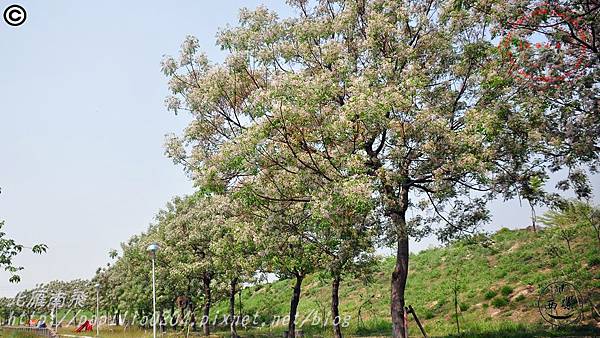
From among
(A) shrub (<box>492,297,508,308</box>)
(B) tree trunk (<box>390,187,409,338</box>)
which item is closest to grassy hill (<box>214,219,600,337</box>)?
(A) shrub (<box>492,297,508,308</box>)

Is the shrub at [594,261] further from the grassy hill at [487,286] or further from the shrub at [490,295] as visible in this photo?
the shrub at [490,295]

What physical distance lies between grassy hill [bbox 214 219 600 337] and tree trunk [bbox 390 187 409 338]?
2.12 meters

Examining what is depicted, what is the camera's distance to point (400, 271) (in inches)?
Result: 671

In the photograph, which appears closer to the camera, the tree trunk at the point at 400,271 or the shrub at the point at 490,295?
the tree trunk at the point at 400,271

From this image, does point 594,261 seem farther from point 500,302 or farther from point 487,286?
point 487,286

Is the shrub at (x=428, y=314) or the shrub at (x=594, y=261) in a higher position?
the shrub at (x=594, y=261)

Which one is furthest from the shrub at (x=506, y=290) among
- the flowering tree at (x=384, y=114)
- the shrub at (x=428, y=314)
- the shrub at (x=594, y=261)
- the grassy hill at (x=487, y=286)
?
the flowering tree at (x=384, y=114)

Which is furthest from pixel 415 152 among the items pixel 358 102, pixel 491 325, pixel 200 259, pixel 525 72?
Answer: pixel 200 259

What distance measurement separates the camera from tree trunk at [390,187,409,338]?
16.2m

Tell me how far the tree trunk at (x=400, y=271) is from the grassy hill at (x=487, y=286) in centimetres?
212

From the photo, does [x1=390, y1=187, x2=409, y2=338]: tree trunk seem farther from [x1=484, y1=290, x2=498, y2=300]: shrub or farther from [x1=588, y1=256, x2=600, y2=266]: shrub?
[x1=588, y1=256, x2=600, y2=266]: shrub

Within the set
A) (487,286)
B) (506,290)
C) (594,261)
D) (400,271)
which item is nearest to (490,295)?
(506,290)

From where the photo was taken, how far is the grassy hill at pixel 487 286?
68.1 ft

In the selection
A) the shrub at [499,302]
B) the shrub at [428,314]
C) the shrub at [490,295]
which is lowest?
the shrub at [428,314]
